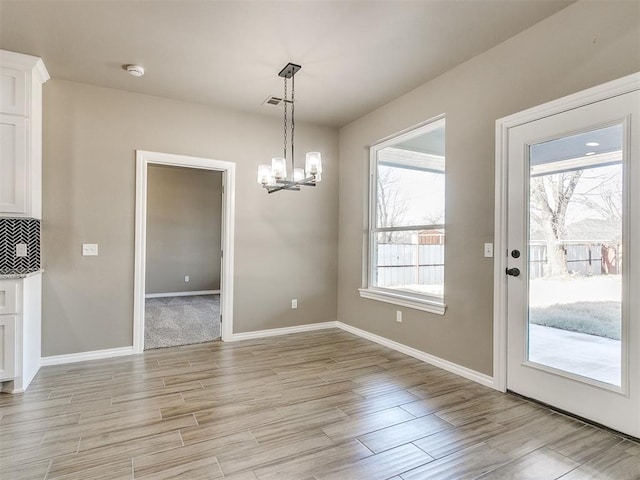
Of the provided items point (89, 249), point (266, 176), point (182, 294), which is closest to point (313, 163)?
point (266, 176)

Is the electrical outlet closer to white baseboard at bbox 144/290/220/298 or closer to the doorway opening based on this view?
the doorway opening

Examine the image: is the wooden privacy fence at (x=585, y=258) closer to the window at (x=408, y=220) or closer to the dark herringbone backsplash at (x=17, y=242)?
the window at (x=408, y=220)

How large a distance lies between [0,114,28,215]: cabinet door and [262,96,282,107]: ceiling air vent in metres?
2.26

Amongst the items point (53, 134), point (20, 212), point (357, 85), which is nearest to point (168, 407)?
point (20, 212)

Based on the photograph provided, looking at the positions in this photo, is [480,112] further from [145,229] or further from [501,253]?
[145,229]

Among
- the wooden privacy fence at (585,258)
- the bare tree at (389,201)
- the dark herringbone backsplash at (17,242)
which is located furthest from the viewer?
the bare tree at (389,201)

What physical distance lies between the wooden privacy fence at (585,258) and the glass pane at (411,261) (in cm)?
96

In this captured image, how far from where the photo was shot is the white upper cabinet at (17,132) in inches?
119

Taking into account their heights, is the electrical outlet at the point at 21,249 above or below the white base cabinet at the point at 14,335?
above

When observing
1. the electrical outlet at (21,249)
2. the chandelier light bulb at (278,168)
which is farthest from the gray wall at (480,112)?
the electrical outlet at (21,249)

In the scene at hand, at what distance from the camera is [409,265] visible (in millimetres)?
4043

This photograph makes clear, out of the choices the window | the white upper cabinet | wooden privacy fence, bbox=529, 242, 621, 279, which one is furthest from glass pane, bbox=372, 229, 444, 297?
the white upper cabinet

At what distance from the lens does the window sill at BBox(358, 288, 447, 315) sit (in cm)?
350

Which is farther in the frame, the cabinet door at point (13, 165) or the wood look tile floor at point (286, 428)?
the cabinet door at point (13, 165)
